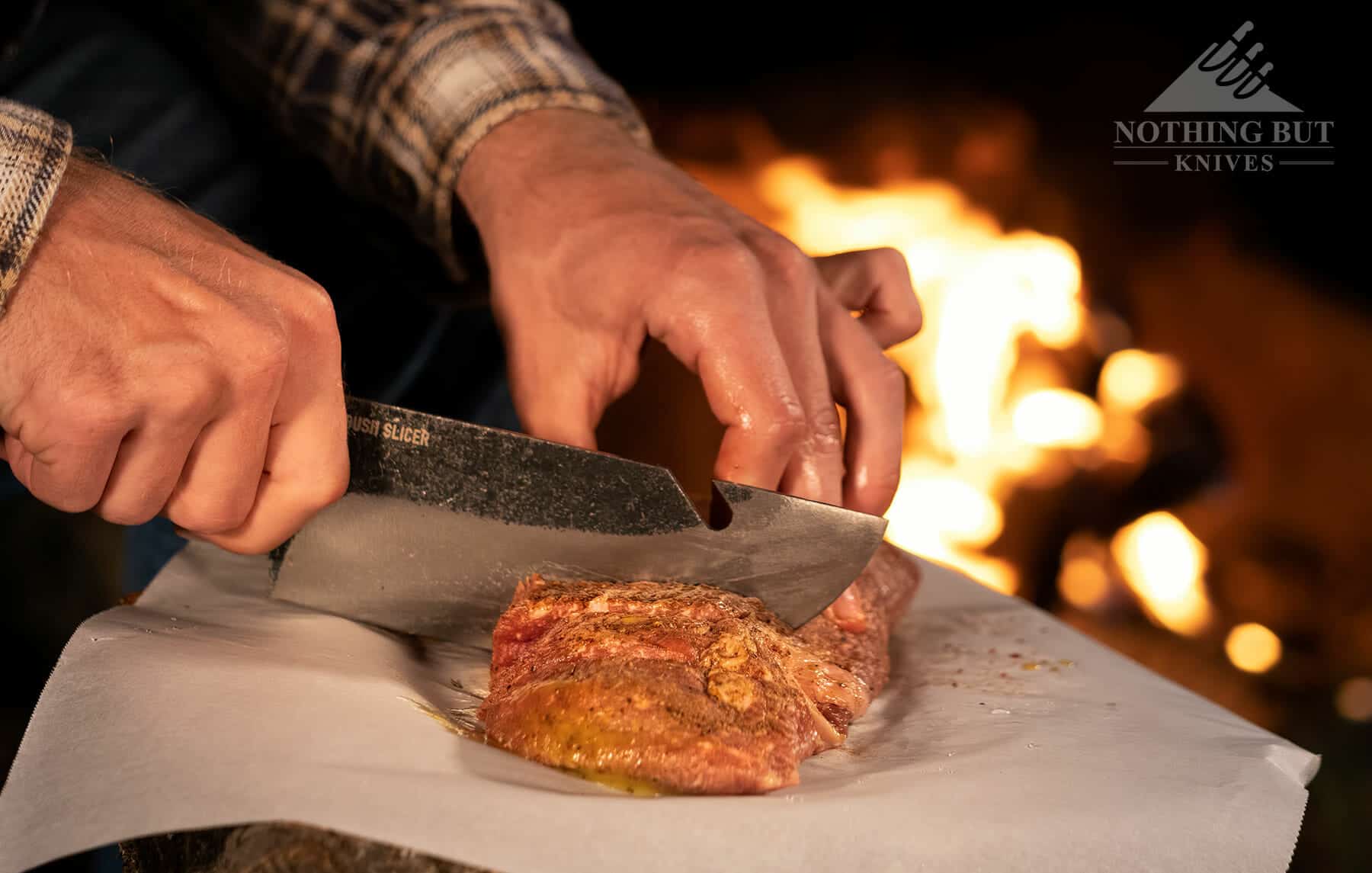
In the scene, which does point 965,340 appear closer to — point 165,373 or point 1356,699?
point 1356,699

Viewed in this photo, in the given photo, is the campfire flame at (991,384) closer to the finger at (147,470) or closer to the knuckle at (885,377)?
the knuckle at (885,377)

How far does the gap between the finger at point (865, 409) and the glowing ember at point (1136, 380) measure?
166 centimetres

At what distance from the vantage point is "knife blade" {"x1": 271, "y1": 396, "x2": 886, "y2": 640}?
142 cm

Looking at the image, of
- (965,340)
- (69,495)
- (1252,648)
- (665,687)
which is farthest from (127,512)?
(1252,648)

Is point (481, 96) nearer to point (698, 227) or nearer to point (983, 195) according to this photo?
point (698, 227)

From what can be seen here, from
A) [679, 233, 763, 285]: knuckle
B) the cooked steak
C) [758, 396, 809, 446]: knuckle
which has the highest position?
[679, 233, 763, 285]: knuckle

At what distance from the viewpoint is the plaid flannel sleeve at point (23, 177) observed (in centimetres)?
118

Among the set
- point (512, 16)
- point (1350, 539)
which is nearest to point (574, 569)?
point (512, 16)

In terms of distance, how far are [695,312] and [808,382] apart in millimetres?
200

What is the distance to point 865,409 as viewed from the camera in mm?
1742

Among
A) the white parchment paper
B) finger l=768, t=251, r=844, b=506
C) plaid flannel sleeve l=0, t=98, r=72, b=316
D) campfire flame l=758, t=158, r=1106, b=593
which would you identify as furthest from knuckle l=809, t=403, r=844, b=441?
campfire flame l=758, t=158, r=1106, b=593

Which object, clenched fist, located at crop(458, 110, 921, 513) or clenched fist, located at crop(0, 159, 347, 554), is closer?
clenched fist, located at crop(0, 159, 347, 554)

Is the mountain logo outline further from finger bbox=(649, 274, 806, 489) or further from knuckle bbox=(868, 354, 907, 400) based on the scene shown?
finger bbox=(649, 274, 806, 489)

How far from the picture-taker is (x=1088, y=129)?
10.4 feet
